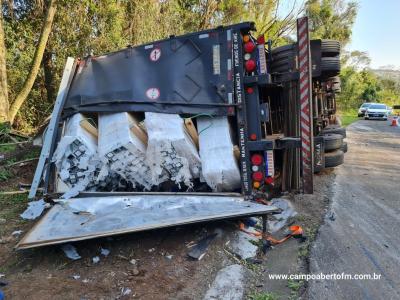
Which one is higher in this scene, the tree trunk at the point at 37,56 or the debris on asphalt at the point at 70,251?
the tree trunk at the point at 37,56

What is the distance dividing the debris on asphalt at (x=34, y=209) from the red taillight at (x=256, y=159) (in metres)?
2.60

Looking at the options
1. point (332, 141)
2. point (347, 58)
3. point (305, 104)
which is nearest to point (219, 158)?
point (305, 104)

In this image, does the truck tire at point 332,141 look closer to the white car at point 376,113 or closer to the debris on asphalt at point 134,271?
the debris on asphalt at point 134,271

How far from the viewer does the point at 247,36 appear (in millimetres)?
4621

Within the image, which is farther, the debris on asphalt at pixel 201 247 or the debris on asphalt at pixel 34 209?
the debris on asphalt at pixel 34 209

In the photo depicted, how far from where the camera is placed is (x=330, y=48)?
6.01m

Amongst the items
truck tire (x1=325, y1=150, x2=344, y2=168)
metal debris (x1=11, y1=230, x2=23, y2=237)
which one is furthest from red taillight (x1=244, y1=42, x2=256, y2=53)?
metal debris (x1=11, y1=230, x2=23, y2=237)

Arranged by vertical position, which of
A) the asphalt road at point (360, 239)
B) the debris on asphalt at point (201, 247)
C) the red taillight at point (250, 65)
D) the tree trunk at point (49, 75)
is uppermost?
the tree trunk at point (49, 75)

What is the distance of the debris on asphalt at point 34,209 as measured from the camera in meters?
4.54

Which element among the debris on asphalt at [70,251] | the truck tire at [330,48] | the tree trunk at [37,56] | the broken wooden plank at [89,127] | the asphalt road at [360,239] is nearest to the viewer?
the asphalt road at [360,239]

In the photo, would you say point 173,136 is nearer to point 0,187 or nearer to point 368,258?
point 368,258

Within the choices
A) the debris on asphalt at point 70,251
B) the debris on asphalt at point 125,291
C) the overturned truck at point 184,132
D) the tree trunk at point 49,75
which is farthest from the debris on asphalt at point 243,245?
the tree trunk at point 49,75

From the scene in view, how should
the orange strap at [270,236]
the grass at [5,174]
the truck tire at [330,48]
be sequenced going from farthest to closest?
the truck tire at [330,48] < the grass at [5,174] < the orange strap at [270,236]

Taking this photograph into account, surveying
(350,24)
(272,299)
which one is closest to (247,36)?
(272,299)
